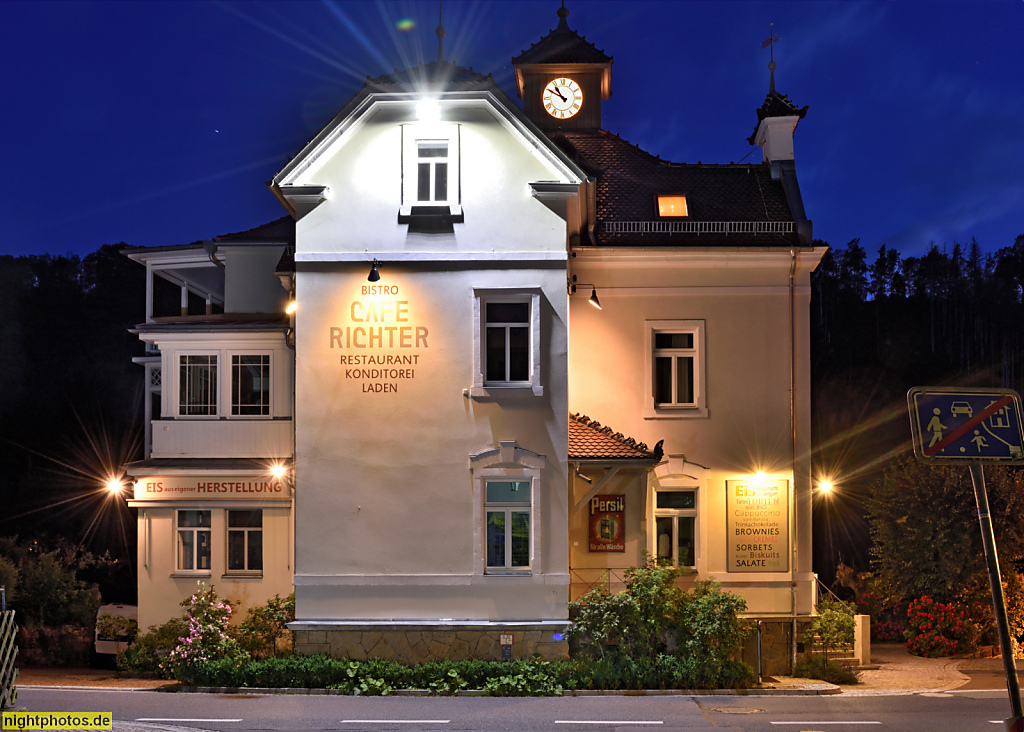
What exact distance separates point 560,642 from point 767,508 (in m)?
5.96

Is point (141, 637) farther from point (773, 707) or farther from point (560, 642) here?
point (773, 707)

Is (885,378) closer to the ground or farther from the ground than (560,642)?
farther from the ground

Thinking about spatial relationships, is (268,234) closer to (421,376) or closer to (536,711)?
(421,376)

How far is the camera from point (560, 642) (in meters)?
17.3

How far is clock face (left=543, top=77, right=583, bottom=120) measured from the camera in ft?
82.2

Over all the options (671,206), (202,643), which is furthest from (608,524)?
(202,643)

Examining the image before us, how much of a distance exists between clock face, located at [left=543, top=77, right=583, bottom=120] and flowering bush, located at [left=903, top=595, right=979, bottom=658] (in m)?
15.1

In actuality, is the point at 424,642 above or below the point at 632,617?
below

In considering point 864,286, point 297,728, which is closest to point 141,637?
point 297,728

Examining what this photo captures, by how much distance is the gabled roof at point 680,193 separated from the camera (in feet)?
68.2

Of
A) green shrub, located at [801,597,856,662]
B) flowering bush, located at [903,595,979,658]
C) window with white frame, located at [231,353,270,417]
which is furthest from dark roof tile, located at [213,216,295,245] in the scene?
flowering bush, located at [903,595,979,658]

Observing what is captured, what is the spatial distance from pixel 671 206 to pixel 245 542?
12.5 metres

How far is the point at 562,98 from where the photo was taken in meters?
25.1

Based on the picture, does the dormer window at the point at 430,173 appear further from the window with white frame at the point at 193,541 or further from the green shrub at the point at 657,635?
the window with white frame at the point at 193,541
